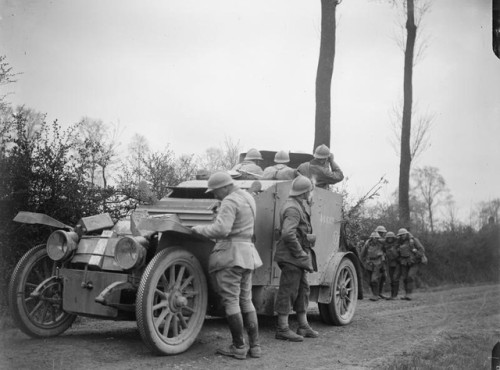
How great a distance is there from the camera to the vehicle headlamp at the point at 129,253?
632cm

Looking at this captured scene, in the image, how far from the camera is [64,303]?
22.2 ft

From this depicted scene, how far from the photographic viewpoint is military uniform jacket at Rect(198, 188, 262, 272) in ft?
21.2

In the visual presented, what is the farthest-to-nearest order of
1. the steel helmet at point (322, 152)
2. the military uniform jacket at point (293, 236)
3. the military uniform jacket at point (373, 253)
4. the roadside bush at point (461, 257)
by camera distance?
the roadside bush at point (461, 257) < the military uniform jacket at point (373, 253) < the steel helmet at point (322, 152) < the military uniform jacket at point (293, 236)

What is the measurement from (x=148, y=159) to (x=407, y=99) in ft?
41.5

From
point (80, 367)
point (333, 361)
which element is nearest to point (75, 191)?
point (80, 367)

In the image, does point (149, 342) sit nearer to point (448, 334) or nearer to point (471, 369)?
point (471, 369)

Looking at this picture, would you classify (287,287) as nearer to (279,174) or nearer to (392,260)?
(279,174)

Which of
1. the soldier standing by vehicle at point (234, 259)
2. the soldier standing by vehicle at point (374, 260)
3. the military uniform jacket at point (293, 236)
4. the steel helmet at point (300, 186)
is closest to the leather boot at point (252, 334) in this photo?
the soldier standing by vehicle at point (234, 259)

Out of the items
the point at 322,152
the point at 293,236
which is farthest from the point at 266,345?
the point at 322,152

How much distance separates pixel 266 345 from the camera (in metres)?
7.21

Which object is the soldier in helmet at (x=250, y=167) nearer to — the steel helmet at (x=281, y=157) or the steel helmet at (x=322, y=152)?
the steel helmet at (x=281, y=157)

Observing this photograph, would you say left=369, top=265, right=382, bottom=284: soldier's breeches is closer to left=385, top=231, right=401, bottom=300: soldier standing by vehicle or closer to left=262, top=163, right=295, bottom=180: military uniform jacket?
left=385, top=231, right=401, bottom=300: soldier standing by vehicle

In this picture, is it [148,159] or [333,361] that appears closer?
[333,361]

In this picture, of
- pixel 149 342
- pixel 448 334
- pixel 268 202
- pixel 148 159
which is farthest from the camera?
pixel 148 159
